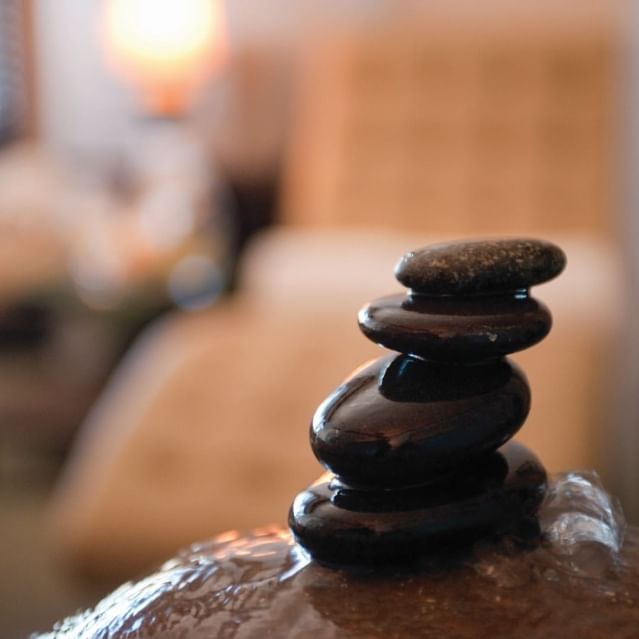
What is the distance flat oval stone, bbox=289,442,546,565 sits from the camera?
0.26 m

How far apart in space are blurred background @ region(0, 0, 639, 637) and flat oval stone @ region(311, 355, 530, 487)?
812 millimetres

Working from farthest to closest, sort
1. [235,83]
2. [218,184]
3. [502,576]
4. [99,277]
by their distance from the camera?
[235,83] < [218,184] < [99,277] < [502,576]

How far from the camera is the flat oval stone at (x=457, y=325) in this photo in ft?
0.89

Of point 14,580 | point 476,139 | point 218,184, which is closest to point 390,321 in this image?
point 14,580

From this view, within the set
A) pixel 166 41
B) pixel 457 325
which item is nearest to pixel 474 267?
pixel 457 325

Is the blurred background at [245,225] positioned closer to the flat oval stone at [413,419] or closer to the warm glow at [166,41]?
the warm glow at [166,41]

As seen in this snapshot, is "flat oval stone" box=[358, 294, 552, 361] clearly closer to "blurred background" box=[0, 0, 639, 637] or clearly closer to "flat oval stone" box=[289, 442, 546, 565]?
"flat oval stone" box=[289, 442, 546, 565]

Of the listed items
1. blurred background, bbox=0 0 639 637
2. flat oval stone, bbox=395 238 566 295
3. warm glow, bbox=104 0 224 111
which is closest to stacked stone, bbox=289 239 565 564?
flat oval stone, bbox=395 238 566 295

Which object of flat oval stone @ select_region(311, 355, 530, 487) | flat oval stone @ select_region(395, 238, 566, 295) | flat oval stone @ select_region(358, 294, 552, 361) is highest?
flat oval stone @ select_region(395, 238, 566, 295)

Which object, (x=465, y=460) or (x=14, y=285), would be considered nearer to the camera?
(x=465, y=460)

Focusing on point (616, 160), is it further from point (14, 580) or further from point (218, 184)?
point (14, 580)

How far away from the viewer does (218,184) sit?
Result: 3.96 meters

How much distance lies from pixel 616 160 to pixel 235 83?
6.12 ft

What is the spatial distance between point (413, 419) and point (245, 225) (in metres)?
3.74
